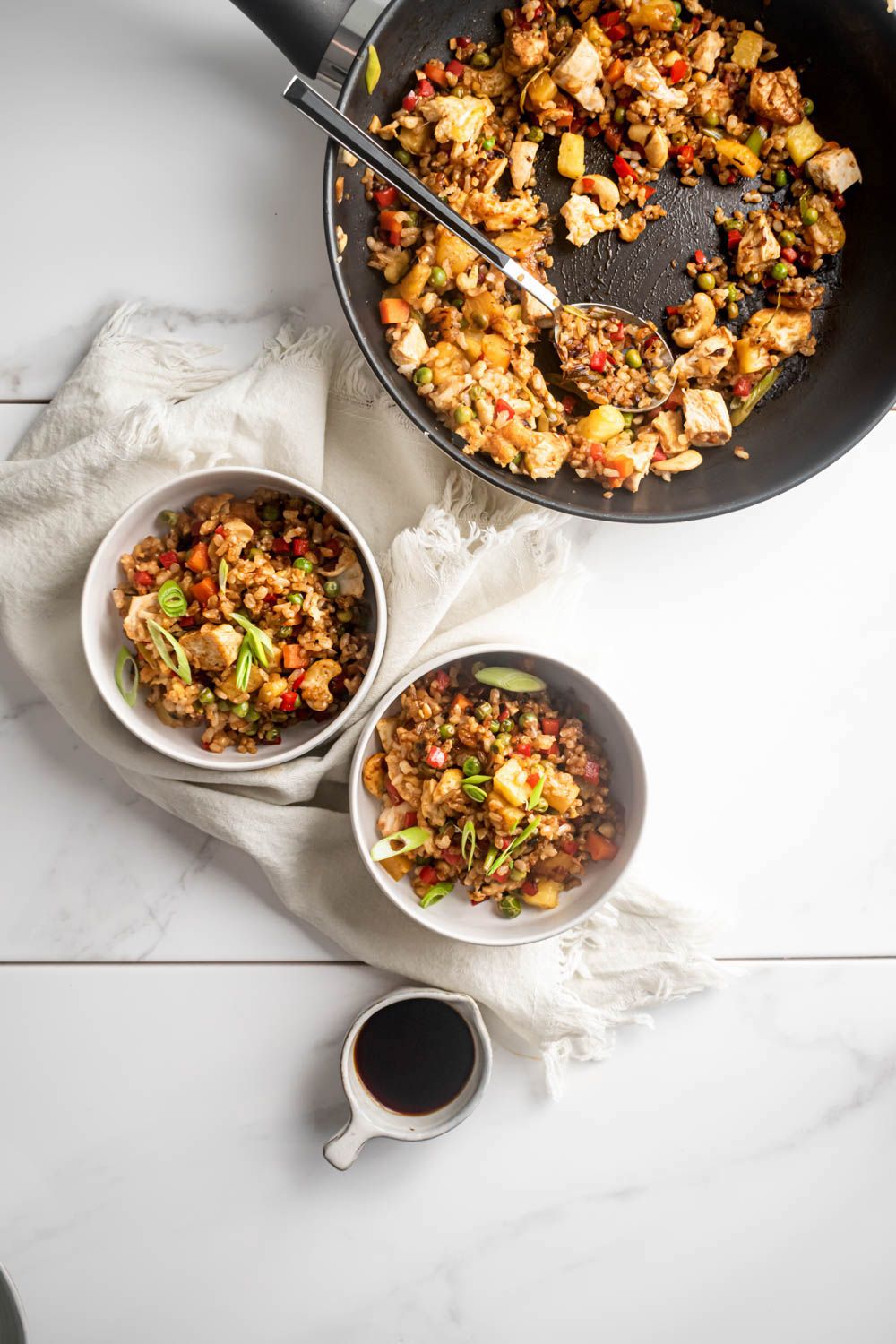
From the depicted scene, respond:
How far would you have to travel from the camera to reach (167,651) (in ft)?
5.99

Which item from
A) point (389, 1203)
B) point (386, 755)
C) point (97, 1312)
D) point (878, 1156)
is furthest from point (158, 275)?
point (878, 1156)

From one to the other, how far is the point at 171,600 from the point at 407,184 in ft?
2.87

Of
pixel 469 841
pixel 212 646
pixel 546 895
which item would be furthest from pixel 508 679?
pixel 212 646

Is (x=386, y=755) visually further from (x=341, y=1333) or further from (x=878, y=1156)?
(x=878, y=1156)

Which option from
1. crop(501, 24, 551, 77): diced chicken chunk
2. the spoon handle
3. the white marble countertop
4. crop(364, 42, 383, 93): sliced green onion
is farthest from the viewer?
the white marble countertop

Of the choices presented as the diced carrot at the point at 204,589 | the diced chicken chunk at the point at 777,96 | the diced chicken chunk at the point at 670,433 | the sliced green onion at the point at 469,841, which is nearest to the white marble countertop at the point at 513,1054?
the diced chicken chunk at the point at 670,433

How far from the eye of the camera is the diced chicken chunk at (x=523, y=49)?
188 cm

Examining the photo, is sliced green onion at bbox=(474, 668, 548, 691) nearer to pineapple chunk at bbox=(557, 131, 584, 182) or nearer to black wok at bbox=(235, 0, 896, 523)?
black wok at bbox=(235, 0, 896, 523)

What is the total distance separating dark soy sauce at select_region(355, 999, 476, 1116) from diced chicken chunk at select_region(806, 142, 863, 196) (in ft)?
6.16

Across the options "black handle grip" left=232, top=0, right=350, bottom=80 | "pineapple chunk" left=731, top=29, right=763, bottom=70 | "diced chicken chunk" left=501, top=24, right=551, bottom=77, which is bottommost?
"black handle grip" left=232, top=0, right=350, bottom=80

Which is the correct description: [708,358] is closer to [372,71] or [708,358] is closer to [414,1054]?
[372,71]

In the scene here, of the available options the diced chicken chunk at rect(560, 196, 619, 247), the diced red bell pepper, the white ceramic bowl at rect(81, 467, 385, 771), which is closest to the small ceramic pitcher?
the white ceramic bowl at rect(81, 467, 385, 771)

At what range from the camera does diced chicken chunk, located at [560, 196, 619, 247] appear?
77.2 inches

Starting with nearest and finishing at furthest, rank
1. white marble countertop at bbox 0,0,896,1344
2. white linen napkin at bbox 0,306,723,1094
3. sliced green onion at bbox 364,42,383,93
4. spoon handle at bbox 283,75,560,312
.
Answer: spoon handle at bbox 283,75,560,312, sliced green onion at bbox 364,42,383,93, white linen napkin at bbox 0,306,723,1094, white marble countertop at bbox 0,0,896,1344
